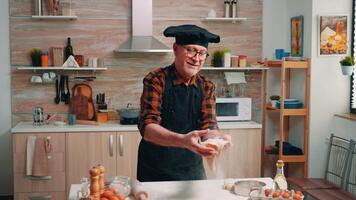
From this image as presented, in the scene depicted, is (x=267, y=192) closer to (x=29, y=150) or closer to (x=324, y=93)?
(x=324, y=93)

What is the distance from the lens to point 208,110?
2.54m

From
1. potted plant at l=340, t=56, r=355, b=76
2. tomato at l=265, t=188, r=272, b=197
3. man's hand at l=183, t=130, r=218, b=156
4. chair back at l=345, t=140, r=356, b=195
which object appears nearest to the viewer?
man's hand at l=183, t=130, r=218, b=156

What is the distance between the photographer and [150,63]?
16.1ft

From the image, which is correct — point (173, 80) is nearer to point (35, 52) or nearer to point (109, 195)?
point (109, 195)

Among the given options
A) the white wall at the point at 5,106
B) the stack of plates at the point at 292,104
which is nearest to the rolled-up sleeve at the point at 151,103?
the stack of plates at the point at 292,104

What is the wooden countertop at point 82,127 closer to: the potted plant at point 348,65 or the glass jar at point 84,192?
the potted plant at point 348,65

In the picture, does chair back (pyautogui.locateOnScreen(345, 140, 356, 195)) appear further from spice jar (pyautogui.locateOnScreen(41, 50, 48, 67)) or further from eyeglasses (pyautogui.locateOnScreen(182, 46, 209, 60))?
spice jar (pyautogui.locateOnScreen(41, 50, 48, 67))

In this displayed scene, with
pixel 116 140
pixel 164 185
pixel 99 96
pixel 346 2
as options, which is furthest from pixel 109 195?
pixel 346 2

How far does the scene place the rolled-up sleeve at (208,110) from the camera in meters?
2.53

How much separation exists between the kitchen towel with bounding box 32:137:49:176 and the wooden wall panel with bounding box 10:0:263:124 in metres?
0.56

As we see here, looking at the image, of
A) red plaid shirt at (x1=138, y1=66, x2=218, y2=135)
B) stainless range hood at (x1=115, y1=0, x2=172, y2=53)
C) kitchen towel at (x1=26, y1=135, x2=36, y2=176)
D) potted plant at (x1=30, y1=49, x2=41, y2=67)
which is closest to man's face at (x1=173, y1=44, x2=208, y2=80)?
red plaid shirt at (x1=138, y1=66, x2=218, y2=135)

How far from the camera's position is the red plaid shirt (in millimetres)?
2365

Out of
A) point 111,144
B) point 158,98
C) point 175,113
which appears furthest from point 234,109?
point 158,98

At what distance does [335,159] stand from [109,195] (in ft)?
9.84
